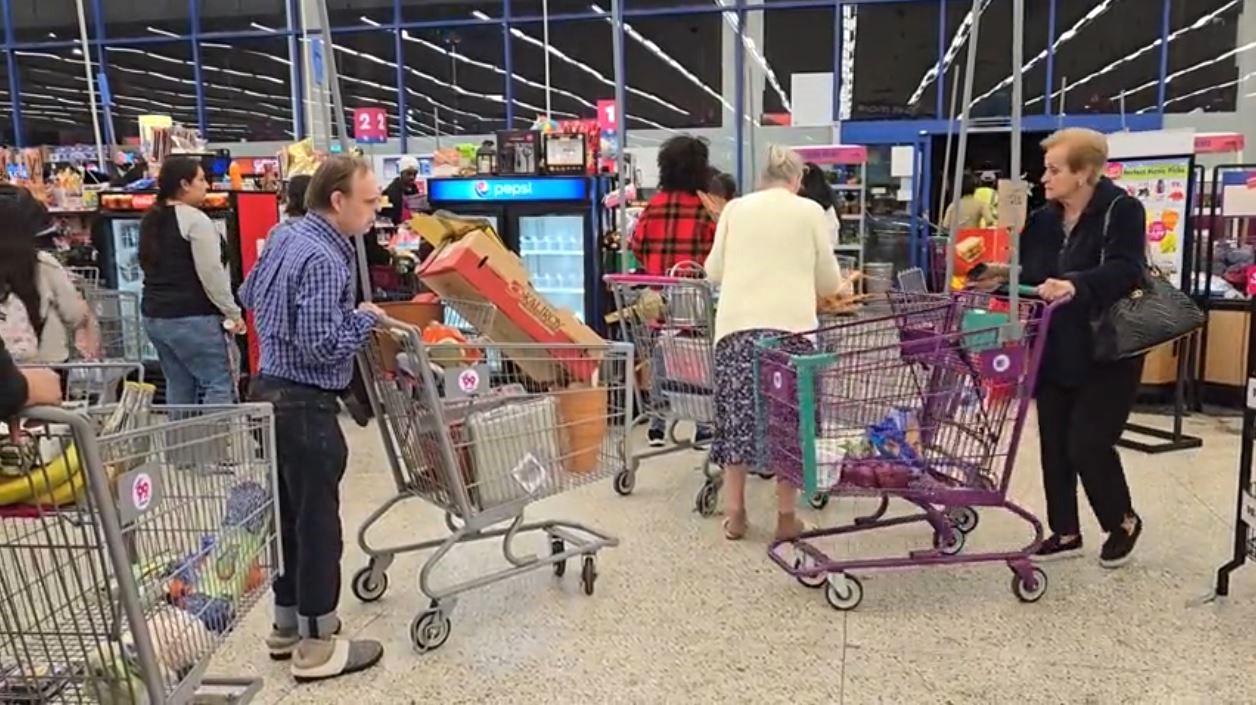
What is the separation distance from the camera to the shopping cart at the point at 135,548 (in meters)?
1.86

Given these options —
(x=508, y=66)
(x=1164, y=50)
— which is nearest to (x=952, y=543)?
(x=1164, y=50)

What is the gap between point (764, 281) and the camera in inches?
148

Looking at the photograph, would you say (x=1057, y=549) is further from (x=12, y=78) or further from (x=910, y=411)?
(x=12, y=78)

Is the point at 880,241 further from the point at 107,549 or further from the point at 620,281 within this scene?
the point at 107,549

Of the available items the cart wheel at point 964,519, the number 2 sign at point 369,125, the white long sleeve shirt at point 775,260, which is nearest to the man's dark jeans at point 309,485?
the white long sleeve shirt at point 775,260

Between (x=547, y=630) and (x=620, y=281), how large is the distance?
1.73m

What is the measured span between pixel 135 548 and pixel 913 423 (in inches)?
93.0

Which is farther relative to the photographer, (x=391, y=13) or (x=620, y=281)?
(x=391, y=13)

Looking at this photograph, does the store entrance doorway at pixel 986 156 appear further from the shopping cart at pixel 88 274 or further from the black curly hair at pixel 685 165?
the shopping cart at pixel 88 274

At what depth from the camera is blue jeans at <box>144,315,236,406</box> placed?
5000 millimetres

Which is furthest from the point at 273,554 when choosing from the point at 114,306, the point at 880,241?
the point at 880,241

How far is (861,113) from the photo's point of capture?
13438mm

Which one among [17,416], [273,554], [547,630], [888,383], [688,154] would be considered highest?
[688,154]

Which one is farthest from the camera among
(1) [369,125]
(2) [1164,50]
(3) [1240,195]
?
(2) [1164,50]
